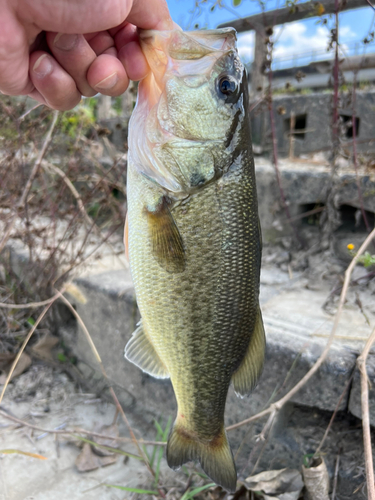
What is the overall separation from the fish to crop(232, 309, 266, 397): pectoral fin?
0.05 metres

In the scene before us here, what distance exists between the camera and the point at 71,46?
128cm

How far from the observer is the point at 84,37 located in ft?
4.38

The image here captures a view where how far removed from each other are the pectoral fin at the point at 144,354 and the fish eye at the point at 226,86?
2.75 ft

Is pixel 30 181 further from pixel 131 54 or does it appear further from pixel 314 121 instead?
pixel 314 121

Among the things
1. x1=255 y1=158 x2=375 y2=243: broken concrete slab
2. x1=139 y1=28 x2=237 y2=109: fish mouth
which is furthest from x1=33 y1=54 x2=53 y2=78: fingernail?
x1=255 y1=158 x2=375 y2=243: broken concrete slab

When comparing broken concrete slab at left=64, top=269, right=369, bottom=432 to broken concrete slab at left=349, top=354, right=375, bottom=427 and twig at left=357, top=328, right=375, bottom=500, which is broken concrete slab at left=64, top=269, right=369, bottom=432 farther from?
twig at left=357, top=328, right=375, bottom=500

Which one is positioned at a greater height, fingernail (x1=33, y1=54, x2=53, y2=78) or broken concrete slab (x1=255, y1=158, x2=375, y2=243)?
fingernail (x1=33, y1=54, x2=53, y2=78)

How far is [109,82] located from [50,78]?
20 cm

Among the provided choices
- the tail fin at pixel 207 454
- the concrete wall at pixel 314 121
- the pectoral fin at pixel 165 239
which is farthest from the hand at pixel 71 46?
the concrete wall at pixel 314 121

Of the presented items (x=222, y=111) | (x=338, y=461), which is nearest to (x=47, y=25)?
(x=222, y=111)

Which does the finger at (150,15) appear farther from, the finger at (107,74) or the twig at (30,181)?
the twig at (30,181)

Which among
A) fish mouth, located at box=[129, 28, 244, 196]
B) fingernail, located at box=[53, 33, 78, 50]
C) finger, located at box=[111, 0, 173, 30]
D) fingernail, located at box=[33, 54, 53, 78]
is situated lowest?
fish mouth, located at box=[129, 28, 244, 196]

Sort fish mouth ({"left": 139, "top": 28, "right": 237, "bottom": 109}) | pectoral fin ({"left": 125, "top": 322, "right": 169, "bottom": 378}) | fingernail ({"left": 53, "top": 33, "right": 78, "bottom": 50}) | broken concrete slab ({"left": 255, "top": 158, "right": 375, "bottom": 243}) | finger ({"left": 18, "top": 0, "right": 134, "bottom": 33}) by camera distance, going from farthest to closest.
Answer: broken concrete slab ({"left": 255, "top": 158, "right": 375, "bottom": 243}), pectoral fin ({"left": 125, "top": 322, "right": 169, "bottom": 378}), fingernail ({"left": 53, "top": 33, "right": 78, "bottom": 50}), fish mouth ({"left": 139, "top": 28, "right": 237, "bottom": 109}), finger ({"left": 18, "top": 0, "right": 134, "bottom": 33})

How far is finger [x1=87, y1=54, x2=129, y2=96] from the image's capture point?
50.7 inches
